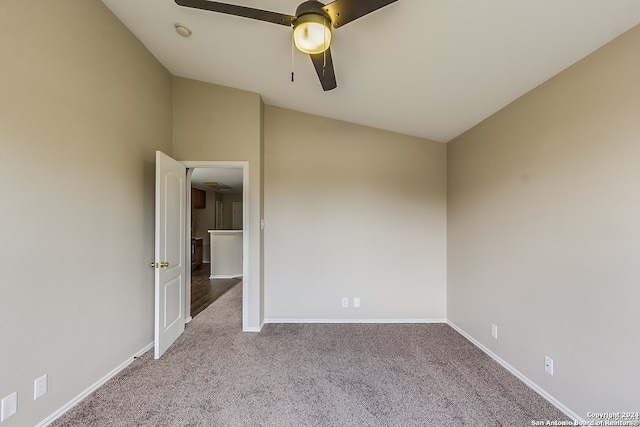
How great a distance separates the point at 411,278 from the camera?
3.49 m

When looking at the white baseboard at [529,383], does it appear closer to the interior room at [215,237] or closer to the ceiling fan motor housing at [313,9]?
the ceiling fan motor housing at [313,9]

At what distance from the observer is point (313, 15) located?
130cm

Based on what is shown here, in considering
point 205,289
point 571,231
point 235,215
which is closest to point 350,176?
point 571,231

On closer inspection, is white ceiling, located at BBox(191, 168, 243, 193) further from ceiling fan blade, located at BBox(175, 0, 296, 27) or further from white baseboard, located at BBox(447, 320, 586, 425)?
white baseboard, located at BBox(447, 320, 586, 425)

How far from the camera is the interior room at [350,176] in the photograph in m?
1.54

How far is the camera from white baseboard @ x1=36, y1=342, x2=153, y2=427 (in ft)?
5.68

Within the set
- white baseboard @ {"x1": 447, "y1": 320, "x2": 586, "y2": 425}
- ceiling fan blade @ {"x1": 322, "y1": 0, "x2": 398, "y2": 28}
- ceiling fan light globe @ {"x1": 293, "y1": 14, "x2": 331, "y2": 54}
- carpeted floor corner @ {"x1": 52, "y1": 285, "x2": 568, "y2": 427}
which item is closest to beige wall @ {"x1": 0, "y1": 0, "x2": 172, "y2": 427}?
carpeted floor corner @ {"x1": 52, "y1": 285, "x2": 568, "y2": 427}

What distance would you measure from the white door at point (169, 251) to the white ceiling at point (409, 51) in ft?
3.68

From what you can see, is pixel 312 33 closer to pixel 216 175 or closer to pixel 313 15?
pixel 313 15

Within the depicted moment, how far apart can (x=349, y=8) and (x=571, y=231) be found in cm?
195

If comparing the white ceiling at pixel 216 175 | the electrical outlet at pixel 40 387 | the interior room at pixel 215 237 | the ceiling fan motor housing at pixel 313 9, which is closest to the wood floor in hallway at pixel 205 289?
the interior room at pixel 215 237

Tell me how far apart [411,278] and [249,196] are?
231cm

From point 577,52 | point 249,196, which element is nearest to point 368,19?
point 577,52

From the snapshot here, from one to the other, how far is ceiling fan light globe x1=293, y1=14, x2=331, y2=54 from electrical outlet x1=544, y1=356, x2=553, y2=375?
2583 mm
